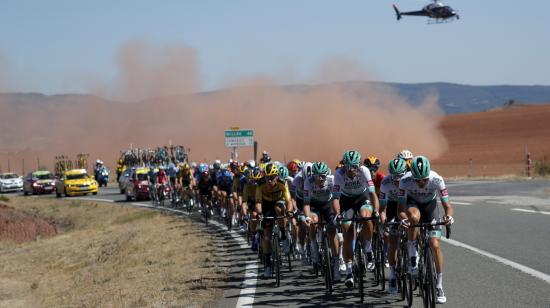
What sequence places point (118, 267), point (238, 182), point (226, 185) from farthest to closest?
point (226, 185) < point (238, 182) < point (118, 267)

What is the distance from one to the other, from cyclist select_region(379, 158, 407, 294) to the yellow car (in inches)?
1599

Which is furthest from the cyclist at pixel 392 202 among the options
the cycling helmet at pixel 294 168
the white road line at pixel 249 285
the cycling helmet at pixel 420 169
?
the cycling helmet at pixel 294 168

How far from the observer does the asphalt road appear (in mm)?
10297

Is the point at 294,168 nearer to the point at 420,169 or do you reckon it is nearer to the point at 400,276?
the point at 400,276

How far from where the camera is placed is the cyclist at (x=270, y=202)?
42.5 feet

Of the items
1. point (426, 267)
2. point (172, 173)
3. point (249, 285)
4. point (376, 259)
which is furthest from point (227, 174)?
point (426, 267)

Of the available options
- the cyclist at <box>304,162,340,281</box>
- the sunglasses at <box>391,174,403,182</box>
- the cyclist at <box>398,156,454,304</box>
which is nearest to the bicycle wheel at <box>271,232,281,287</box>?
the cyclist at <box>304,162,340,281</box>

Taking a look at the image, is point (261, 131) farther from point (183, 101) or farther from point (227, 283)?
point (227, 283)

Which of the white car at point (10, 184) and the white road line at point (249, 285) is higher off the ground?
the white car at point (10, 184)

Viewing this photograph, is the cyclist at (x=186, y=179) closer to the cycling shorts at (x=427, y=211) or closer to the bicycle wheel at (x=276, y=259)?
the bicycle wheel at (x=276, y=259)

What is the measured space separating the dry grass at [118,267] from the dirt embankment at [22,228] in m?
1.45

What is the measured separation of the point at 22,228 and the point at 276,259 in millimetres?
24120

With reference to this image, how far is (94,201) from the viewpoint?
43625 mm

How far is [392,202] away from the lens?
11680 millimetres
